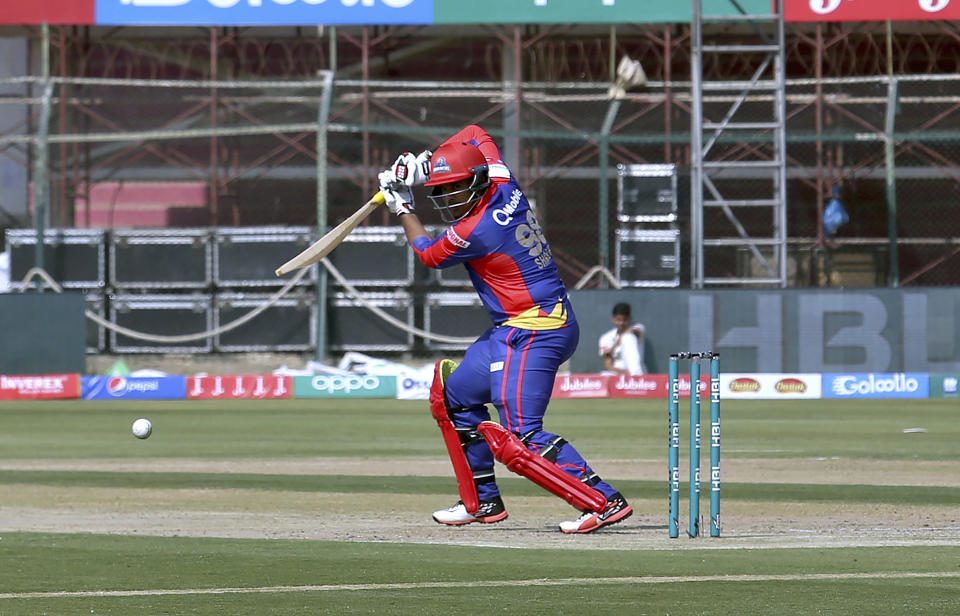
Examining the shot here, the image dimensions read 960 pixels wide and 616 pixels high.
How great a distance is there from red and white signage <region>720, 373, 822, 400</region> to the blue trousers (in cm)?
1264

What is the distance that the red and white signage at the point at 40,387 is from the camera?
2111cm

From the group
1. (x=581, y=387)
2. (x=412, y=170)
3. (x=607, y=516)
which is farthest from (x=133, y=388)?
(x=607, y=516)

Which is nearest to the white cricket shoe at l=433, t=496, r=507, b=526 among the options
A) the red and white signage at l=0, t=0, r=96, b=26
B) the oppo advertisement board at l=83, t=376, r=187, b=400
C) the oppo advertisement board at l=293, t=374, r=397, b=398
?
the oppo advertisement board at l=293, t=374, r=397, b=398

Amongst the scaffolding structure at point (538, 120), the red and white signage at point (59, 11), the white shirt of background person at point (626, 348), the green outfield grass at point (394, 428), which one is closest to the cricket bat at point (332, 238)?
the green outfield grass at point (394, 428)

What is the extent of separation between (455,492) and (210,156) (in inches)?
679

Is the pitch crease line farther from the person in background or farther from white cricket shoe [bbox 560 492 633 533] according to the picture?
the person in background

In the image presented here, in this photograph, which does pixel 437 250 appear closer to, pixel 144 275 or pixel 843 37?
pixel 144 275

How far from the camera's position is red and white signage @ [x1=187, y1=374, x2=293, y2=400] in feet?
70.2

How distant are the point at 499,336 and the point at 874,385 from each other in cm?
1351

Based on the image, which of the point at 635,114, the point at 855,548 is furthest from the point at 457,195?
the point at 635,114

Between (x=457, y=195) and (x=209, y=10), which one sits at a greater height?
(x=209, y=10)

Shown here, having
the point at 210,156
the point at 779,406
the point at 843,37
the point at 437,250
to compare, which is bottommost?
the point at 779,406

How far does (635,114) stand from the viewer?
2309 centimetres

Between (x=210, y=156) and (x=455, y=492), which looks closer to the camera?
(x=455, y=492)
